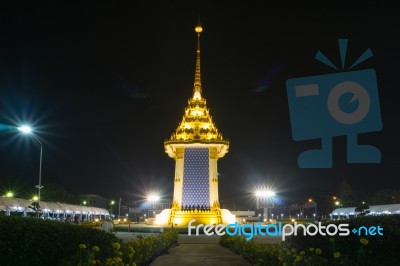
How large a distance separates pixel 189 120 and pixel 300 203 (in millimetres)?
64865

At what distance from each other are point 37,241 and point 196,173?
4063cm

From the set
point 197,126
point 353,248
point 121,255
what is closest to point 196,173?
point 197,126

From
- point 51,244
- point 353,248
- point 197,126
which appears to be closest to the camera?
point 51,244

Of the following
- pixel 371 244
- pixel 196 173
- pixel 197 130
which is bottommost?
pixel 371 244

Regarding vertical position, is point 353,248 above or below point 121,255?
above

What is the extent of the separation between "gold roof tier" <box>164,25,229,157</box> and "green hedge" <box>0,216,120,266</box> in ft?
129

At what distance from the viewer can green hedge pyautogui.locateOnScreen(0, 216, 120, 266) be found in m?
9.43

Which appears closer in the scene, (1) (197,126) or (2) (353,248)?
(2) (353,248)

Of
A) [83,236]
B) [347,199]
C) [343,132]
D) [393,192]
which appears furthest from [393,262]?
[347,199]

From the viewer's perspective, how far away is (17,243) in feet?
31.3

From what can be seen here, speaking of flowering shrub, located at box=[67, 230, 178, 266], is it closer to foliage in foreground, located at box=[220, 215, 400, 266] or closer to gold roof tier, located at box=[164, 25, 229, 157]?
foliage in foreground, located at box=[220, 215, 400, 266]

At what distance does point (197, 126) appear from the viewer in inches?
2035

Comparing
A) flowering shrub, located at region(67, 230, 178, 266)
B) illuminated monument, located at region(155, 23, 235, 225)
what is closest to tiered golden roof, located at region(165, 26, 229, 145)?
illuminated monument, located at region(155, 23, 235, 225)

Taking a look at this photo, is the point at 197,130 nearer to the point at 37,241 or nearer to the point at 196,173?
the point at 196,173
